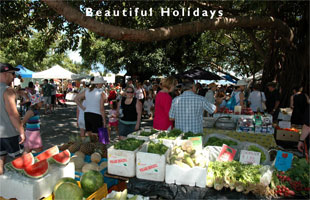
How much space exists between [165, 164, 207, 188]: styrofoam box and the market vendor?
1580 mm

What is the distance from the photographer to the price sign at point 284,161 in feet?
9.17

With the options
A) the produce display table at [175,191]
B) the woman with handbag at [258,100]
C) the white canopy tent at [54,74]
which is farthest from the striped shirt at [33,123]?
the white canopy tent at [54,74]

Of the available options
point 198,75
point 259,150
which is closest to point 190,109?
point 259,150

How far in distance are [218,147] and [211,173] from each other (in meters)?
0.59

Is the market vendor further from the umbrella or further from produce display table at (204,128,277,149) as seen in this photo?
the umbrella

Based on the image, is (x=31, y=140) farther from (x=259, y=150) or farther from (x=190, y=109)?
(x=259, y=150)

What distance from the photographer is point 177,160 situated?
2725 millimetres

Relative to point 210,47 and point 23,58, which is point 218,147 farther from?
point 23,58

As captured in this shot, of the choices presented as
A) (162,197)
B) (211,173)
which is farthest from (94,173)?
(211,173)

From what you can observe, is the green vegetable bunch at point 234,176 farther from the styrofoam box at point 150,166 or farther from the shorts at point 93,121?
the shorts at point 93,121

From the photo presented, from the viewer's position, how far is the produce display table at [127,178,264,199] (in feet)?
8.07

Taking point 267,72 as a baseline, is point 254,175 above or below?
below

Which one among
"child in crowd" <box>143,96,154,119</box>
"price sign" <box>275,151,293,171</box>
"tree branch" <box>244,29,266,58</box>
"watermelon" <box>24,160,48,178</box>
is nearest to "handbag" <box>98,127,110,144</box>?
"watermelon" <box>24,160,48,178</box>

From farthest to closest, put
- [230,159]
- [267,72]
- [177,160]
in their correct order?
[267,72] → [230,159] → [177,160]
